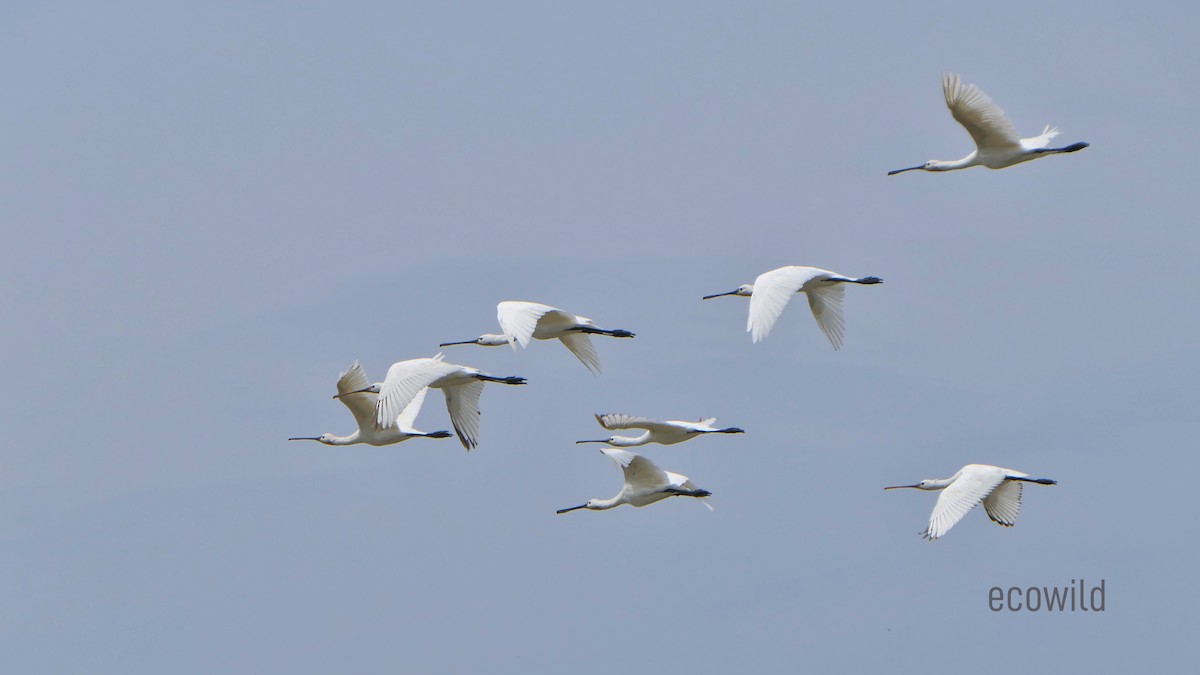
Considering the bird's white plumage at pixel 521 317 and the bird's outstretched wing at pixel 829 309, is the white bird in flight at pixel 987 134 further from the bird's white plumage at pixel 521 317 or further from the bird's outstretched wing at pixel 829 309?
the bird's white plumage at pixel 521 317

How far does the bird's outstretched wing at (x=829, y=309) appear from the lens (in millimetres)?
34531

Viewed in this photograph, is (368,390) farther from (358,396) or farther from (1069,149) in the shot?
(1069,149)

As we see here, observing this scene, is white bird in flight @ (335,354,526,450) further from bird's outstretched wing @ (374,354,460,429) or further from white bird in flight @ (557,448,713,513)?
white bird in flight @ (557,448,713,513)

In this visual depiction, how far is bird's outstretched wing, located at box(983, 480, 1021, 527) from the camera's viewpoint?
34719mm

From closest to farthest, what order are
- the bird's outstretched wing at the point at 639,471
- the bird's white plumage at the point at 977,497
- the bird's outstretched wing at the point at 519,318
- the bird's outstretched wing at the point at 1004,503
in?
1. the bird's outstretched wing at the point at 519,318
2. the bird's white plumage at the point at 977,497
3. the bird's outstretched wing at the point at 639,471
4. the bird's outstretched wing at the point at 1004,503

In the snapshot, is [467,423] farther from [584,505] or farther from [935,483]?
[935,483]

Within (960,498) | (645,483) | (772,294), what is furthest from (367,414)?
(960,498)

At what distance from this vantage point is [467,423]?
109 feet

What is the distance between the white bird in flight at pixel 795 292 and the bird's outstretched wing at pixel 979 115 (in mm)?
2356

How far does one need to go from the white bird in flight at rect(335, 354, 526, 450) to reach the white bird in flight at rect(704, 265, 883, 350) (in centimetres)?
343

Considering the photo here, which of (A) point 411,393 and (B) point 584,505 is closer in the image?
(A) point 411,393

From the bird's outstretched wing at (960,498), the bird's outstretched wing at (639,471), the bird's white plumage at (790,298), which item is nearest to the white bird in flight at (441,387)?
the bird's outstretched wing at (639,471)

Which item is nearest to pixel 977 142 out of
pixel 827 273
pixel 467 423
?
pixel 827 273

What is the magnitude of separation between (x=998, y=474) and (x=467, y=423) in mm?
6959
